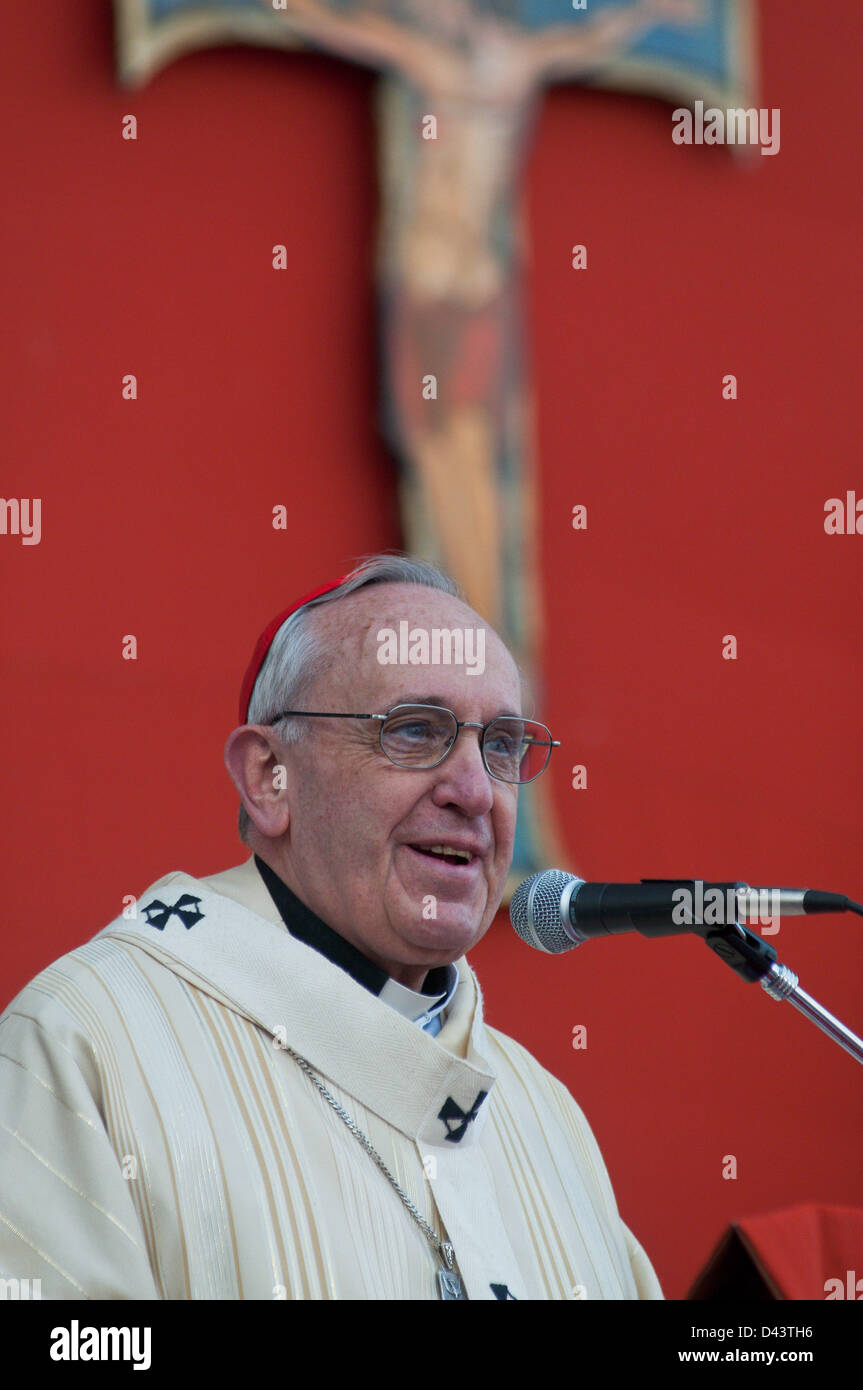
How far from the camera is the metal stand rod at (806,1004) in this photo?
1.97 m

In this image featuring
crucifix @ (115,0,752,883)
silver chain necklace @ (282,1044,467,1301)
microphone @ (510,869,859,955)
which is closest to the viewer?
microphone @ (510,869,859,955)

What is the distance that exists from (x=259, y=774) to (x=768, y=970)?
945 mm

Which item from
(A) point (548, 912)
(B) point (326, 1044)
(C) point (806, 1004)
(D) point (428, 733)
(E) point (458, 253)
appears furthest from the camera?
(E) point (458, 253)

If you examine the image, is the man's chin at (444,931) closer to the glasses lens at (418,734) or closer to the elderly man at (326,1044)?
the elderly man at (326,1044)

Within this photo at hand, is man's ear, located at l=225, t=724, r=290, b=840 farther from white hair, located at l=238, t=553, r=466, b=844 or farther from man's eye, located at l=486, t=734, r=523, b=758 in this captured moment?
man's eye, located at l=486, t=734, r=523, b=758

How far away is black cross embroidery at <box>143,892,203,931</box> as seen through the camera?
2.50 meters

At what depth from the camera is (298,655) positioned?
2637mm

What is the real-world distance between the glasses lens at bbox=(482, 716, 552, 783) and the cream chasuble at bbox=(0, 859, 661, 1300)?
0.35 metres

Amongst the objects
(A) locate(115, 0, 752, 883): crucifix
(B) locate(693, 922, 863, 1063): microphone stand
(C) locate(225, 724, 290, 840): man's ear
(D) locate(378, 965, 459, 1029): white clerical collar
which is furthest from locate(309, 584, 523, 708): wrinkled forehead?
(A) locate(115, 0, 752, 883): crucifix

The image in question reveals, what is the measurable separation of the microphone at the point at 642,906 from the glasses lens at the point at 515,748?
0.40m

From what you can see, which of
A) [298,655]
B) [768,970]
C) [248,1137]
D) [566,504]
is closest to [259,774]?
[298,655]

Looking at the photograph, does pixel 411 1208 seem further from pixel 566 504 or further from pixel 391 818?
pixel 566 504

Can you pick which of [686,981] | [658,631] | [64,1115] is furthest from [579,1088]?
[64,1115]

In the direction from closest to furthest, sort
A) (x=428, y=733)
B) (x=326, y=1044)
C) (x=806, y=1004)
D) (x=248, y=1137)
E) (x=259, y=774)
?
(x=806, y=1004)
(x=248, y=1137)
(x=326, y=1044)
(x=428, y=733)
(x=259, y=774)
